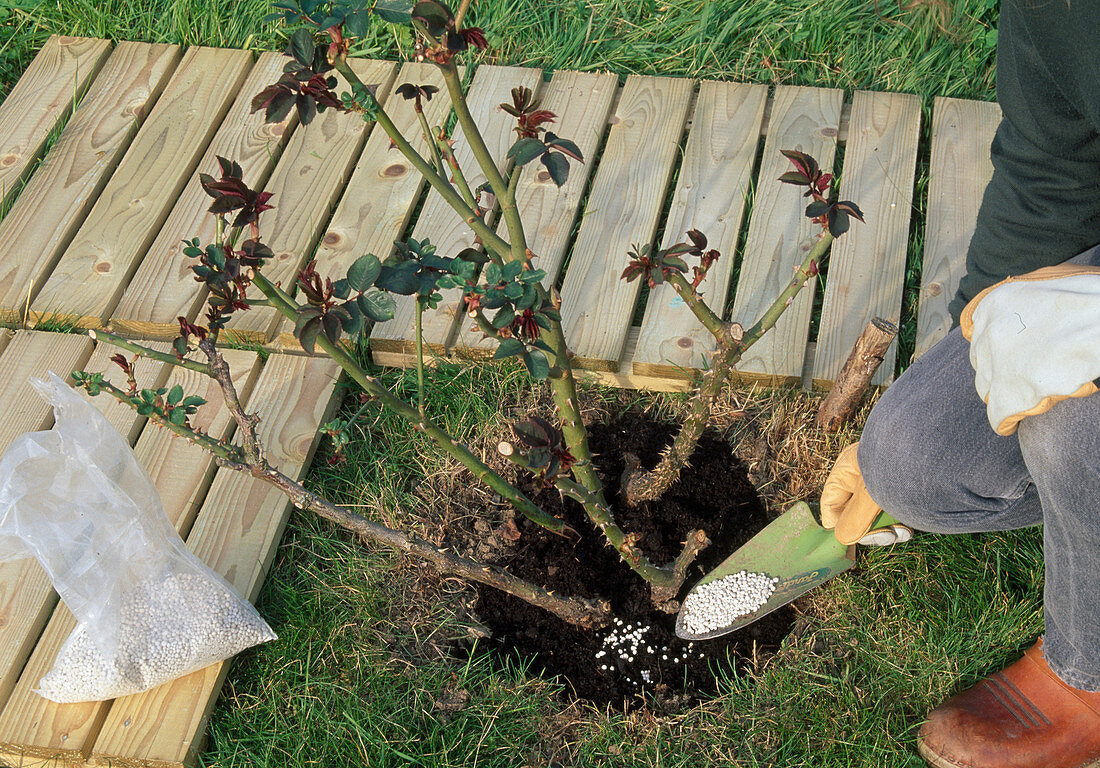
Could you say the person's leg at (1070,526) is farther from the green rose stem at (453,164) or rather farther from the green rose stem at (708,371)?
the green rose stem at (453,164)

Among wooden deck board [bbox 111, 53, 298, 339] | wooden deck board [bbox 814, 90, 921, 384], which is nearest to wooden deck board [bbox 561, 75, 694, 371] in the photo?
wooden deck board [bbox 814, 90, 921, 384]

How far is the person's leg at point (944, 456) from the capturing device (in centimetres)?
145

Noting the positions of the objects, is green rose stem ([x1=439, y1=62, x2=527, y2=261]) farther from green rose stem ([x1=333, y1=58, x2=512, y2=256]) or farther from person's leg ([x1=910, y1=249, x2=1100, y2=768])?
person's leg ([x1=910, y1=249, x2=1100, y2=768])

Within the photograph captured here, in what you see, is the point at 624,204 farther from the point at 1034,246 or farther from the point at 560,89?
the point at 1034,246

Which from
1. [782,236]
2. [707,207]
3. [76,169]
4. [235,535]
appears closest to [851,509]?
[782,236]

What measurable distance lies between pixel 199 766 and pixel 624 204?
1.49 m

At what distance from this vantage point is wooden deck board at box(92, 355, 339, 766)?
65.9 inches

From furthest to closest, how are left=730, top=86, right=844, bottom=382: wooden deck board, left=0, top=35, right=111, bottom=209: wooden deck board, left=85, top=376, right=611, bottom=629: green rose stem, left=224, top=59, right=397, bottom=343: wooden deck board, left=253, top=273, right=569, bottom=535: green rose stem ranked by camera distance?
left=0, top=35, right=111, bottom=209: wooden deck board → left=224, top=59, right=397, bottom=343: wooden deck board → left=730, top=86, right=844, bottom=382: wooden deck board → left=85, top=376, right=611, bottom=629: green rose stem → left=253, top=273, right=569, bottom=535: green rose stem

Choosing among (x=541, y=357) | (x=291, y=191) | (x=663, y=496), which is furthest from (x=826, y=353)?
(x=291, y=191)

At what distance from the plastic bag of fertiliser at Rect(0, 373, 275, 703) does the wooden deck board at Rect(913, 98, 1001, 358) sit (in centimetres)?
152

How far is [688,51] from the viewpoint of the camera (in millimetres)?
2646

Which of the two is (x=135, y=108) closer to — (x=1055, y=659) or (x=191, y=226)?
(x=191, y=226)

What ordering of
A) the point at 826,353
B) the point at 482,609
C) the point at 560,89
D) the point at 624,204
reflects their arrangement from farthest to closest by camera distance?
the point at 560,89 < the point at 624,204 < the point at 826,353 < the point at 482,609

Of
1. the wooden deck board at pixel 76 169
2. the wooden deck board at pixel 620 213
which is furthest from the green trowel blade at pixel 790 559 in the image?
the wooden deck board at pixel 76 169
